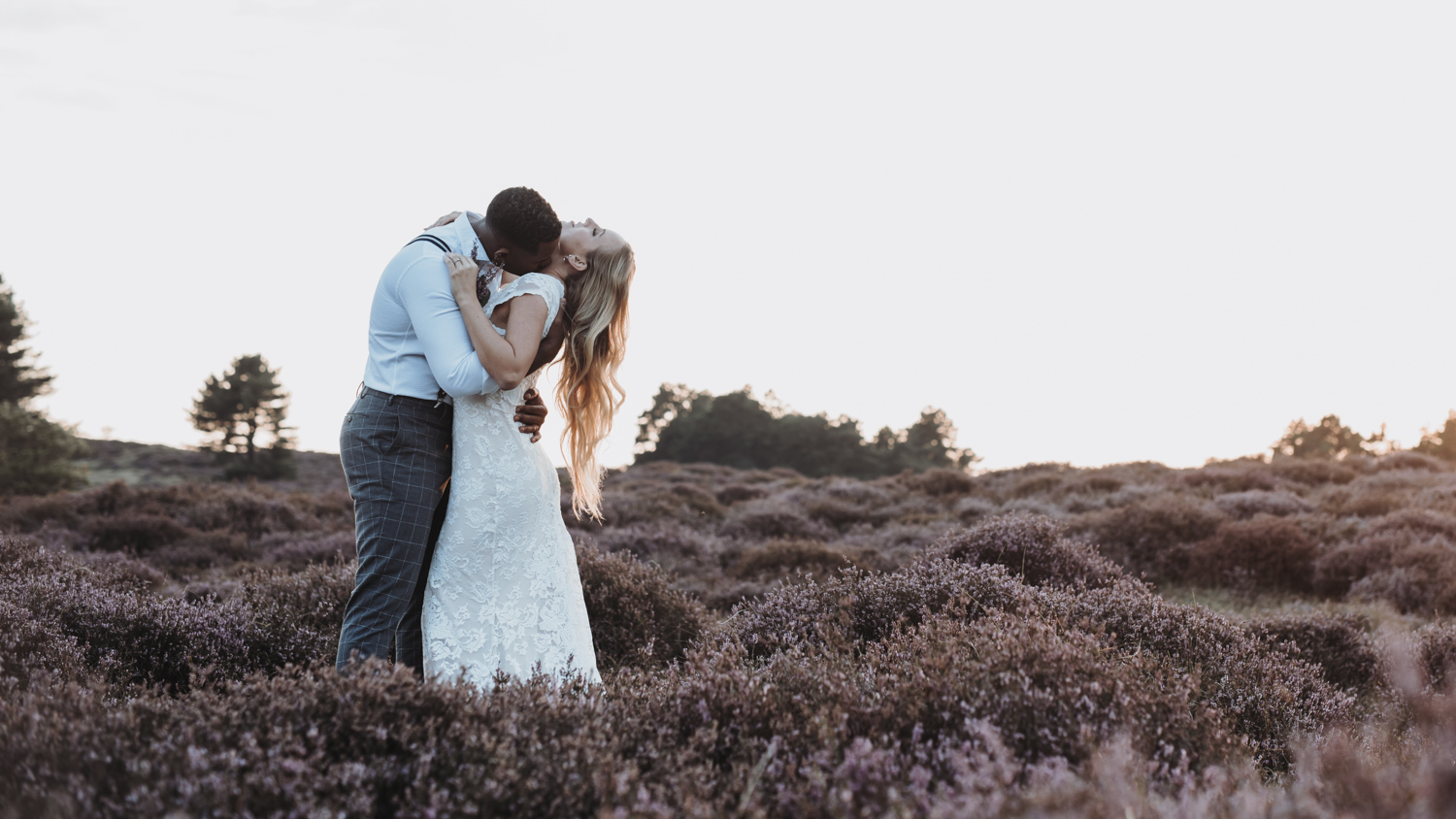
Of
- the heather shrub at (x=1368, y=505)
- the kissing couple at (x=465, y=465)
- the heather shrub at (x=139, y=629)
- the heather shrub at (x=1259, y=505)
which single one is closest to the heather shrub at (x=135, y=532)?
the heather shrub at (x=139, y=629)

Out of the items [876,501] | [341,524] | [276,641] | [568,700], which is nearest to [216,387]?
[341,524]

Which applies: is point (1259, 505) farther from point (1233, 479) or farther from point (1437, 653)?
point (1437, 653)

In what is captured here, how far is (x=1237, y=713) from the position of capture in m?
3.42

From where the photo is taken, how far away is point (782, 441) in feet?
160

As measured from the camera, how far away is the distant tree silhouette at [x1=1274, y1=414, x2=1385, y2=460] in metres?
33.2

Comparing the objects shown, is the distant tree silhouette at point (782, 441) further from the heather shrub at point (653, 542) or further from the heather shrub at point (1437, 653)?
the heather shrub at point (1437, 653)

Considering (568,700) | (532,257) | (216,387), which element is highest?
(216,387)

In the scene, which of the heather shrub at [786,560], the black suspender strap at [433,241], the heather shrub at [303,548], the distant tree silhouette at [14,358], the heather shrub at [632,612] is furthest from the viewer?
the distant tree silhouette at [14,358]

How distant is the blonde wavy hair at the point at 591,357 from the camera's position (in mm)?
3643

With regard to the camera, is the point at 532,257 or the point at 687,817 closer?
the point at 687,817

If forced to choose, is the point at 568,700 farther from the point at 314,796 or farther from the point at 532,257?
the point at 532,257

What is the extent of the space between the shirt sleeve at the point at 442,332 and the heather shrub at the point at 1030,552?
3.65 metres

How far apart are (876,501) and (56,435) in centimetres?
2020

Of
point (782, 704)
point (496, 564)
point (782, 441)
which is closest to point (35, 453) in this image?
point (496, 564)
